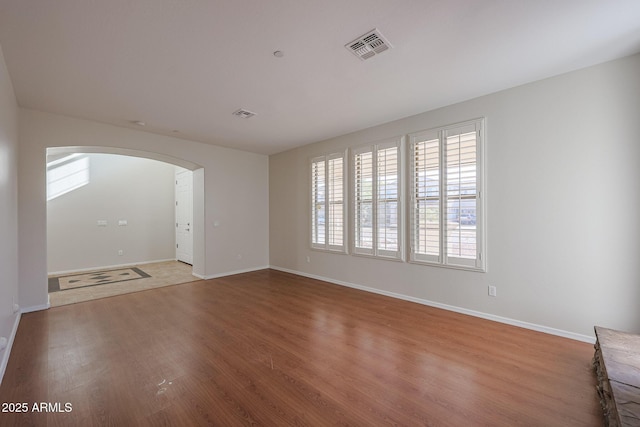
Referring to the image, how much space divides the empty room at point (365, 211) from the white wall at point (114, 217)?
1448 mm

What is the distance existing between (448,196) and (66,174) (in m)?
7.94

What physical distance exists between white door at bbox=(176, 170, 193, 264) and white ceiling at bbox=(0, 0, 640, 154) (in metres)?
3.42

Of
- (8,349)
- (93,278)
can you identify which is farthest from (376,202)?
(93,278)

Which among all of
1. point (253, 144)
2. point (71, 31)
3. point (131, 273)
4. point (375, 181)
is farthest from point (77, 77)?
point (131, 273)

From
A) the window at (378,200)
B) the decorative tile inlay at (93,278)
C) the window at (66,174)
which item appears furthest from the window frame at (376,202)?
the window at (66,174)

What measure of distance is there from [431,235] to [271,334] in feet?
8.19

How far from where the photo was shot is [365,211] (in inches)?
186

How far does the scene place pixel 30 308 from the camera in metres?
3.73

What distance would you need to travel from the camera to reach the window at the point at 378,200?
4273mm

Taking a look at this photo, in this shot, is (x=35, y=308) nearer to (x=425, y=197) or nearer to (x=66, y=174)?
(x=66, y=174)

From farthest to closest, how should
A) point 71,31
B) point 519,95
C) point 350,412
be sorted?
point 519,95 → point 71,31 → point 350,412

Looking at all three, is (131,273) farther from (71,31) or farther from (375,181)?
(375,181)

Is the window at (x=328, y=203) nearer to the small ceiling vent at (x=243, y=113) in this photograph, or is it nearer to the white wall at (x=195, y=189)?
the white wall at (x=195, y=189)

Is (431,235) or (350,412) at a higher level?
(431,235)
